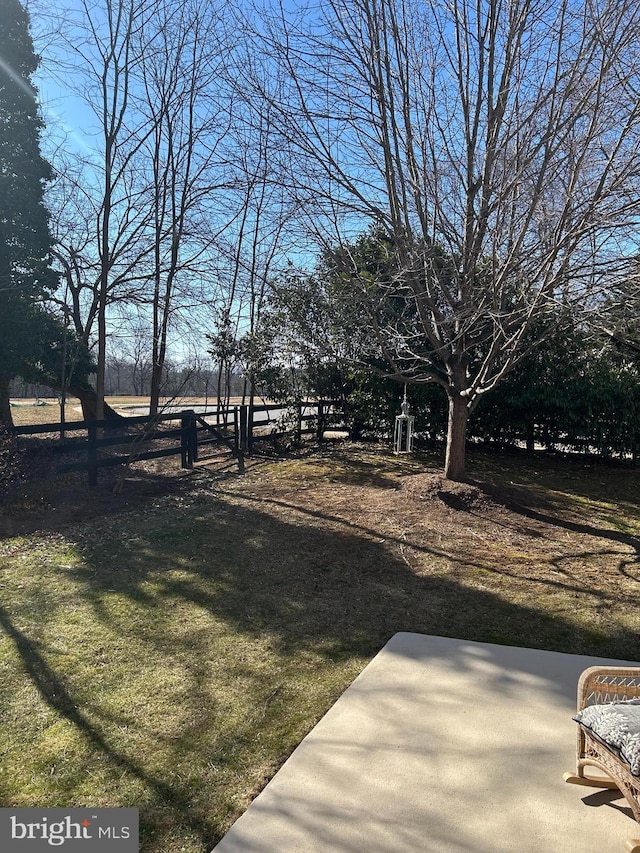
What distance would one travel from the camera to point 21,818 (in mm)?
2100

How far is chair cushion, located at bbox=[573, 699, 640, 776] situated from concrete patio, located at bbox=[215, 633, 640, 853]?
33 cm

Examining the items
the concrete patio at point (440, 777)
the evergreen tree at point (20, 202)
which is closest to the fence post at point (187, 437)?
the evergreen tree at point (20, 202)

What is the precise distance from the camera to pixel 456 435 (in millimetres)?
7043

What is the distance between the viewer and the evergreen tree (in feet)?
32.4

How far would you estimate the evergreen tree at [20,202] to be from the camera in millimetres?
9875

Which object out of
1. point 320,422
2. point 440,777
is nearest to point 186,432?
point 320,422

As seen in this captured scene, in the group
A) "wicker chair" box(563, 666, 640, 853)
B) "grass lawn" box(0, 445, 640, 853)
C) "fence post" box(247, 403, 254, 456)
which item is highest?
"fence post" box(247, 403, 254, 456)

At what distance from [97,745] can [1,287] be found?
9103 millimetres

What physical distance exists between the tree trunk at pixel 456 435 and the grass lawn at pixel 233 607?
0.34 metres

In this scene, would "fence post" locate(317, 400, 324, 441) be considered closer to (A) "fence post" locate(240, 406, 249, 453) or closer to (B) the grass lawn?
(A) "fence post" locate(240, 406, 249, 453)

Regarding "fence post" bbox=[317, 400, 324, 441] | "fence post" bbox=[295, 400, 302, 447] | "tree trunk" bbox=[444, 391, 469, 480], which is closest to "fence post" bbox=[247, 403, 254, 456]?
"fence post" bbox=[295, 400, 302, 447]

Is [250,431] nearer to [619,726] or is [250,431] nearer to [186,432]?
[186,432]

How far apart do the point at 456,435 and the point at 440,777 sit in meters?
5.07

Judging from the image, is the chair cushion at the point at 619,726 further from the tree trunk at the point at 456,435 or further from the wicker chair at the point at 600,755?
the tree trunk at the point at 456,435
